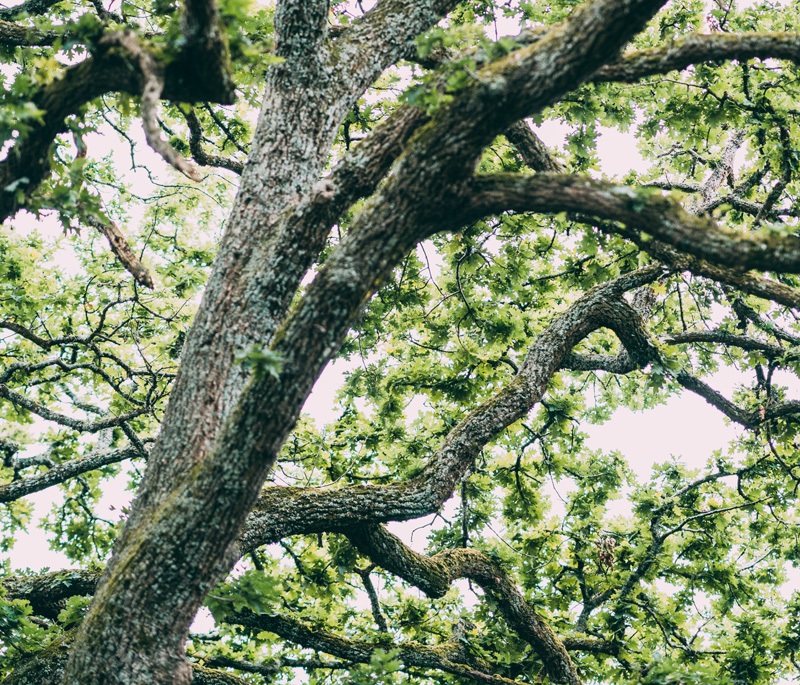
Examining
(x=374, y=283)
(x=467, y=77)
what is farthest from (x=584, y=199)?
(x=374, y=283)

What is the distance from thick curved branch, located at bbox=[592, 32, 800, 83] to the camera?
471cm

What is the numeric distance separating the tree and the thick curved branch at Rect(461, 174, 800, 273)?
2 centimetres

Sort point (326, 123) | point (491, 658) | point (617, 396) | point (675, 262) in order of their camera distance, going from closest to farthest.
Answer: point (326, 123) < point (675, 262) < point (491, 658) < point (617, 396)

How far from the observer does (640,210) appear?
406cm

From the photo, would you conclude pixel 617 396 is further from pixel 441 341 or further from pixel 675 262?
pixel 675 262

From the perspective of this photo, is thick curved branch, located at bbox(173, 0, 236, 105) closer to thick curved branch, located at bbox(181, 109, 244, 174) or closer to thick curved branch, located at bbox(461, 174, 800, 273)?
thick curved branch, located at bbox(461, 174, 800, 273)

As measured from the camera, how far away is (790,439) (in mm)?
7895

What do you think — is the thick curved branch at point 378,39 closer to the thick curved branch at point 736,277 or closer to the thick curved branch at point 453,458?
the thick curved branch at point 736,277

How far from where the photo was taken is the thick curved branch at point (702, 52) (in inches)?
185

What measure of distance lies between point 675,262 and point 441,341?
3566 millimetres

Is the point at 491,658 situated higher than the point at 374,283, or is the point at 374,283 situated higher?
the point at 374,283

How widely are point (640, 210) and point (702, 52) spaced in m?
1.52

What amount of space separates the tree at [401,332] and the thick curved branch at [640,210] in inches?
0.8

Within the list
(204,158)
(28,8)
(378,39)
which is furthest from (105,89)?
(28,8)
